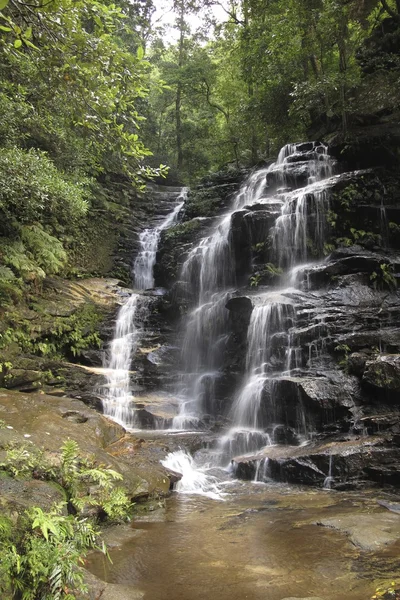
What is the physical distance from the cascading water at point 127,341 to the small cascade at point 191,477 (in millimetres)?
2567

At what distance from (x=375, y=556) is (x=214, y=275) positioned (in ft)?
36.0

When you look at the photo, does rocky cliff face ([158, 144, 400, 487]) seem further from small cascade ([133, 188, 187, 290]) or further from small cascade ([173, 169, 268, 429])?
small cascade ([133, 188, 187, 290])

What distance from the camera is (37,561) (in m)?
3.08

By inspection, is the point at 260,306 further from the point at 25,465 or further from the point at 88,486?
the point at 25,465

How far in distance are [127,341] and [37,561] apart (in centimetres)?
1032

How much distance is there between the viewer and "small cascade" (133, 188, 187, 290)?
57.6 feet

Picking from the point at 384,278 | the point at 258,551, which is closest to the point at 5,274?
the point at 258,551

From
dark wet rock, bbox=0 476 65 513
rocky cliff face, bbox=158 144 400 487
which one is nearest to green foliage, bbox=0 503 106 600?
dark wet rock, bbox=0 476 65 513

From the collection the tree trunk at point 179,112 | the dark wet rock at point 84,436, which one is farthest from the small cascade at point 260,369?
the tree trunk at point 179,112

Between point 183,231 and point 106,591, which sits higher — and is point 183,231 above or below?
above

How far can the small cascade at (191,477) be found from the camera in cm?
710

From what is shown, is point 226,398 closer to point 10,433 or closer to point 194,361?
point 194,361

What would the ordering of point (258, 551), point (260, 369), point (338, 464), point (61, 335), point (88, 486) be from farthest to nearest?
point (61, 335)
point (260, 369)
point (338, 464)
point (88, 486)
point (258, 551)

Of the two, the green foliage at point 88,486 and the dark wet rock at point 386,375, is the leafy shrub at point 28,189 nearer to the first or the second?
the green foliage at point 88,486
